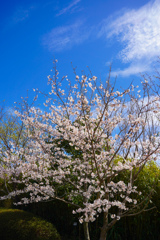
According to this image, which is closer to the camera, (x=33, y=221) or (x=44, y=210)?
(x=33, y=221)

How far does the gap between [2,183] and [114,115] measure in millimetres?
6771

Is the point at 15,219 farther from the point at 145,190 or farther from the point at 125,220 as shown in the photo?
the point at 145,190

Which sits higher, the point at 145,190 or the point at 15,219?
the point at 145,190

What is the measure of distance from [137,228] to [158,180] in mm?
1273

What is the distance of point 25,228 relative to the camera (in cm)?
485

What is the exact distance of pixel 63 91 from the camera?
5.54 metres

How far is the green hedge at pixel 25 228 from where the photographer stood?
470cm

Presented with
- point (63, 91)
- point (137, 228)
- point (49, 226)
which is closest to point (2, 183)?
point (49, 226)

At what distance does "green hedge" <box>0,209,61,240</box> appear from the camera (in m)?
4.70

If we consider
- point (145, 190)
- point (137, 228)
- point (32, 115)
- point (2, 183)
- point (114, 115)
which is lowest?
point (137, 228)

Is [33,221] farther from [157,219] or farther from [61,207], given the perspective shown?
[157,219]

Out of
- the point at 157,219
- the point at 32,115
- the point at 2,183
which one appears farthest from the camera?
the point at 2,183

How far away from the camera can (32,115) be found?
6.49 metres

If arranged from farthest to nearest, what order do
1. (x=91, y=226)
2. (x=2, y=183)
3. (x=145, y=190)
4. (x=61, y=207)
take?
1. (x=2, y=183)
2. (x=61, y=207)
3. (x=91, y=226)
4. (x=145, y=190)
